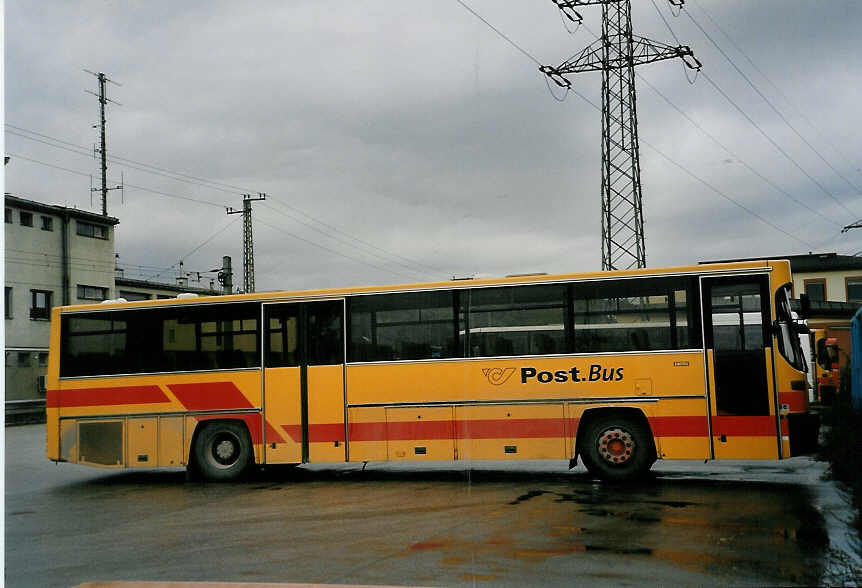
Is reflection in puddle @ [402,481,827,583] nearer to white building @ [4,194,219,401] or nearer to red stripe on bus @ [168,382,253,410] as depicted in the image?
red stripe on bus @ [168,382,253,410]

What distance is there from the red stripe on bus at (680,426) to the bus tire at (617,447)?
15 centimetres

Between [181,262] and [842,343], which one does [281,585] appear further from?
[842,343]

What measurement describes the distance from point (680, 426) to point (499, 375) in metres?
2.45

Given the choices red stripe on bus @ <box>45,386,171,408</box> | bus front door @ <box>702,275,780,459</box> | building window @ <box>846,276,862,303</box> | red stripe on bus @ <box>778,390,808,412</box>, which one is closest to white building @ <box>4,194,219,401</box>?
red stripe on bus @ <box>45,386,171,408</box>

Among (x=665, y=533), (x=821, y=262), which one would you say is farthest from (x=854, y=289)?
(x=665, y=533)

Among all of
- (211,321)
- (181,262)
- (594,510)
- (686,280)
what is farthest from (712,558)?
(211,321)

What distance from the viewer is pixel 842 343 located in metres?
21.4

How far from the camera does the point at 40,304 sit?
12.2m

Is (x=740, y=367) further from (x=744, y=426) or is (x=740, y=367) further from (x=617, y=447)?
(x=617, y=447)

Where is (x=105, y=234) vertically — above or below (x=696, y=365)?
above

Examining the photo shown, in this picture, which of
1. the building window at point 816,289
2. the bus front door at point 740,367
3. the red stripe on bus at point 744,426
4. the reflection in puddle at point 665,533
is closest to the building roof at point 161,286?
the reflection in puddle at point 665,533

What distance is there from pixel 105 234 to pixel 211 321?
2092mm

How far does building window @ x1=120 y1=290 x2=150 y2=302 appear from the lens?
13.0m

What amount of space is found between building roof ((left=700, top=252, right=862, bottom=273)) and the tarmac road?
9.25 feet
